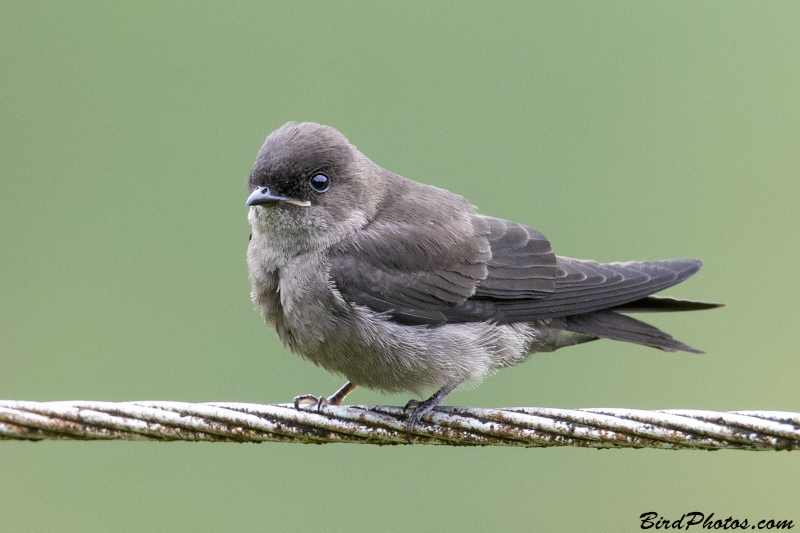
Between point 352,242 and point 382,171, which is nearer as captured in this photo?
point 352,242

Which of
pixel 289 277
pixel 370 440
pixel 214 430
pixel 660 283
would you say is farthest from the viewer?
pixel 660 283

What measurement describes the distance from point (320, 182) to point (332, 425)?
1.41m

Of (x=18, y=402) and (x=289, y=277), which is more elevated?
(x=289, y=277)

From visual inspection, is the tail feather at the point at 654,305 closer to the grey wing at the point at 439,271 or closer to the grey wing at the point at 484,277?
the grey wing at the point at 484,277

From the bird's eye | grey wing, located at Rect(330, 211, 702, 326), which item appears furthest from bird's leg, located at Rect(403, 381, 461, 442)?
the bird's eye

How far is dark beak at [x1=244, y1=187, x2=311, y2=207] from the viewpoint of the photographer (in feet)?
13.5

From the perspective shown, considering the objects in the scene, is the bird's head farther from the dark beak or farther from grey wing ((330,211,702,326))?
grey wing ((330,211,702,326))

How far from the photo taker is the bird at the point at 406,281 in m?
4.14

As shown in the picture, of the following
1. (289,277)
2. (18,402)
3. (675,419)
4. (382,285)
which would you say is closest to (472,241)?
(382,285)

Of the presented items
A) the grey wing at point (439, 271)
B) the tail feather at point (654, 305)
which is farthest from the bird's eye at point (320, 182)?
the tail feather at point (654, 305)

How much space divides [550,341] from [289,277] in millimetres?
1427

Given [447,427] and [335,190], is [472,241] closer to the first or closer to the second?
[335,190]

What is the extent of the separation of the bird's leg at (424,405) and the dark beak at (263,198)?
1.10m

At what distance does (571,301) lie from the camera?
452cm
